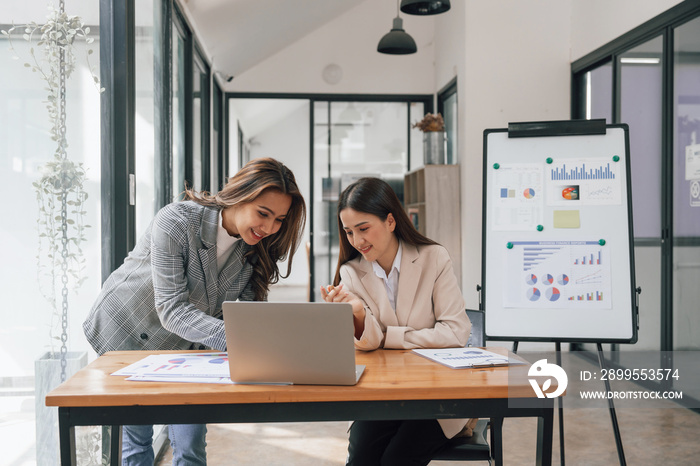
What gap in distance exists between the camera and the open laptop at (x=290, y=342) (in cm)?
144

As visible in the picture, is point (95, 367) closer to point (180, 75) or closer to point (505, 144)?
point (505, 144)

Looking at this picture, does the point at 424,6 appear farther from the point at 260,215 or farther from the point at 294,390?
the point at 294,390

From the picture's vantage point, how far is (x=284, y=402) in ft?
4.78

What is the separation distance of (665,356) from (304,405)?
3.57 metres

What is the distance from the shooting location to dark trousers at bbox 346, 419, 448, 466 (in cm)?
192

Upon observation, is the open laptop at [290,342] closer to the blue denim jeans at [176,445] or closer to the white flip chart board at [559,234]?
the blue denim jeans at [176,445]

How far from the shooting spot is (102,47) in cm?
239

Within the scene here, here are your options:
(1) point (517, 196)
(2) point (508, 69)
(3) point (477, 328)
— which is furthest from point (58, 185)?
(2) point (508, 69)

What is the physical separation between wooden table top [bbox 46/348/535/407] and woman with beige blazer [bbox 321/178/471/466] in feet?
1.27

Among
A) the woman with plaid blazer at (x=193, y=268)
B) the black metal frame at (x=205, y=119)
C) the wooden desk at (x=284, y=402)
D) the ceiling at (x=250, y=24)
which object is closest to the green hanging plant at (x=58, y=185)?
the woman with plaid blazer at (x=193, y=268)

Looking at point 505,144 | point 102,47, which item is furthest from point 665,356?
point 102,47

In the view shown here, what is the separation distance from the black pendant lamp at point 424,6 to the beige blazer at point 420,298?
2457 millimetres

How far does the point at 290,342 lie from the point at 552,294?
5.40 feet

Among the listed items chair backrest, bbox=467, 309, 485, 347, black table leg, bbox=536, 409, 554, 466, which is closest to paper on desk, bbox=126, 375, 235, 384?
black table leg, bbox=536, 409, 554, 466
